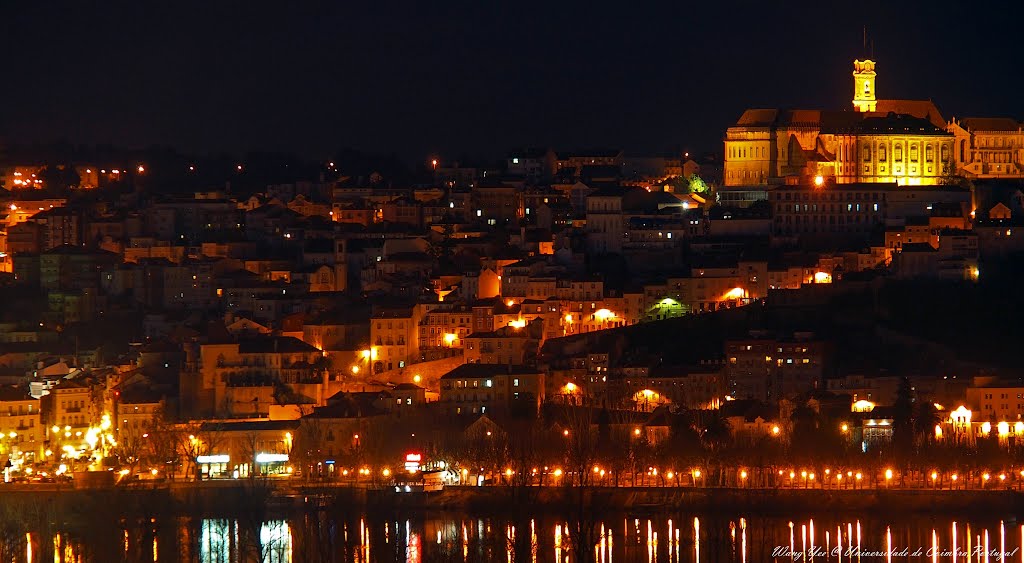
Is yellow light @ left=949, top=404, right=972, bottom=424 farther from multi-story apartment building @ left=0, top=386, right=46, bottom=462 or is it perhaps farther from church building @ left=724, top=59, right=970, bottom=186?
multi-story apartment building @ left=0, top=386, right=46, bottom=462

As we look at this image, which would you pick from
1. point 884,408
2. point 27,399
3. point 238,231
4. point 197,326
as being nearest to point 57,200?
point 238,231

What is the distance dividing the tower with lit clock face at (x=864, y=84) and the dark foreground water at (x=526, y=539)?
65.8 ft

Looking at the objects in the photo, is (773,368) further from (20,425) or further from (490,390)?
(20,425)

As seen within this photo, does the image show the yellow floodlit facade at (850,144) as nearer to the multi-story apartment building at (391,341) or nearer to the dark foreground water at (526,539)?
the multi-story apartment building at (391,341)

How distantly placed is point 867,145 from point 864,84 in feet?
13.4

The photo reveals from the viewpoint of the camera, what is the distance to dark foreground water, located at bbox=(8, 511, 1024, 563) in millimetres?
32656

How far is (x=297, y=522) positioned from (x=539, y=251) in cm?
1362

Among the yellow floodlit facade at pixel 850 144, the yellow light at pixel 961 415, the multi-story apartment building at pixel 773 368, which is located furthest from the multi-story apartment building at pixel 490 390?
the yellow floodlit facade at pixel 850 144

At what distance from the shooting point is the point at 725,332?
43.2 metres

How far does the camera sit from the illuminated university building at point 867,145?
168 feet

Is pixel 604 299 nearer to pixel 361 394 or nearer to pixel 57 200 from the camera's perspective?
pixel 361 394

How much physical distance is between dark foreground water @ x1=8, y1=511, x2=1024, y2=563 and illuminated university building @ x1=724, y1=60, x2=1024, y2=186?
49.5 feet

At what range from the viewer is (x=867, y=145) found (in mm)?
51469

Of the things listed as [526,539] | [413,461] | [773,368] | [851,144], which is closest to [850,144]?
[851,144]
